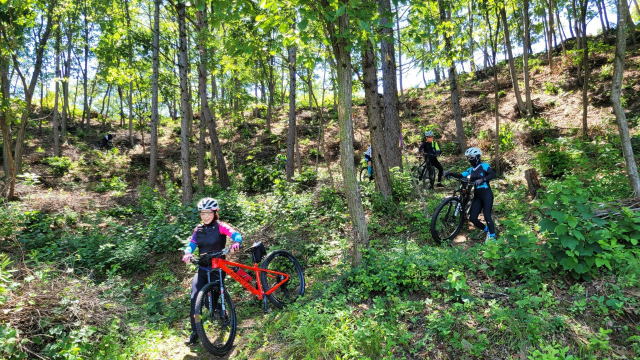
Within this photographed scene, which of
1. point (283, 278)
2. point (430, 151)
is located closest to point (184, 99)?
point (283, 278)

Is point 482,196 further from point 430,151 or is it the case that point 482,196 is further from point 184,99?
point 184,99

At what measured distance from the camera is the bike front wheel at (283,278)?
510 cm

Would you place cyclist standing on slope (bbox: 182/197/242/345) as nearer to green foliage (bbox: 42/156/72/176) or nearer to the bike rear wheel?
the bike rear wheel

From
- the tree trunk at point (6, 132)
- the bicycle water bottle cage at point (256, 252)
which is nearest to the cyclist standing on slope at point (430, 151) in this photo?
the bicycle water bottle cage at point (256, 252)

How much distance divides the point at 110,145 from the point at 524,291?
2623 cm

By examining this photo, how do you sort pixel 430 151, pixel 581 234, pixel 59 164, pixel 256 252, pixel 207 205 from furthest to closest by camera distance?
1. pixel 59 164
2. pixel 430 151
3. pixel 256 252
4. pixel 207 205
5. pixel 581 234

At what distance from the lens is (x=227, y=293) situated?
4.45 meters

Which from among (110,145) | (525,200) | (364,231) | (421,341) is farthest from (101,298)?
(110,145)

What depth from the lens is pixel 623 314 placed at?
136 inches

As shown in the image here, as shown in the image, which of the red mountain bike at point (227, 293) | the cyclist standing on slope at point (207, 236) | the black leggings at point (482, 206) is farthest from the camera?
the black leggings at point (482, 206)

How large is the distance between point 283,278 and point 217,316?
124 centimetres

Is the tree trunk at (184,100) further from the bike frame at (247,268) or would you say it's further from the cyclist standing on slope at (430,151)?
the cyclist standing on slope at (430,151)

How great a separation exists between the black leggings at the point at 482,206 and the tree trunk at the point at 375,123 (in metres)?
2.46

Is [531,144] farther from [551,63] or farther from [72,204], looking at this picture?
[72,204]
